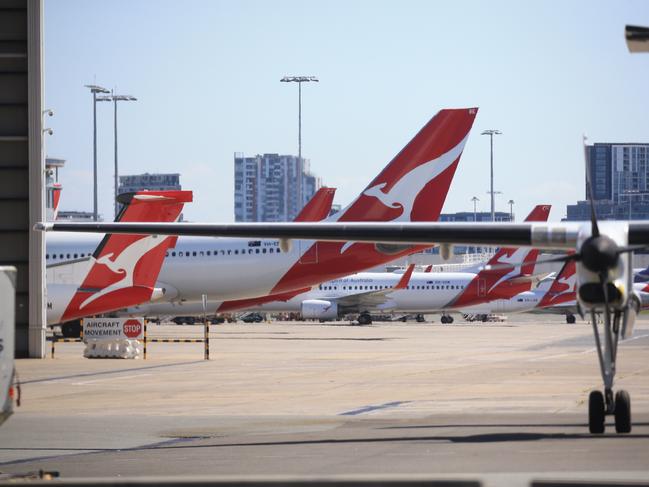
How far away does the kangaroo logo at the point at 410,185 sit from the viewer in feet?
121

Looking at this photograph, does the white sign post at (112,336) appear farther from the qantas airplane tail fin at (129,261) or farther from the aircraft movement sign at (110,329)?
the qantas airplane tail fin at (129,261)

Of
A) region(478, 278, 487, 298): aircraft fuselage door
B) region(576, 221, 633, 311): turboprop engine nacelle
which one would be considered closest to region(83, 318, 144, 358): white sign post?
region(576, 221, 633, 311): turboprop engine nacelle

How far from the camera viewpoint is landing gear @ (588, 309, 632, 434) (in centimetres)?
1458

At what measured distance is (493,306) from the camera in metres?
78.2

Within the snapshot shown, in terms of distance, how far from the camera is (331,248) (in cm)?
3959

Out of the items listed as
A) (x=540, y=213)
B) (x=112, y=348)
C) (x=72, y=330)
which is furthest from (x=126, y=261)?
(x=540, y=213)

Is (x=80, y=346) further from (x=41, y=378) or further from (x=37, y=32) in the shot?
(x=41, y=378)

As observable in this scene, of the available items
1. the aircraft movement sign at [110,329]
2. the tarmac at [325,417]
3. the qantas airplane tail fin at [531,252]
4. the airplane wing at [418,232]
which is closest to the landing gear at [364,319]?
the qantas airplane tail fin at [531,252]

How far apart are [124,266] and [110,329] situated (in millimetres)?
2521

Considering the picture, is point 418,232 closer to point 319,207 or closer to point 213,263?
point 319,207

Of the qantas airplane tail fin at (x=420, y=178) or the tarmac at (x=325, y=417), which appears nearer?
the tarmac at (x=325, y=417)

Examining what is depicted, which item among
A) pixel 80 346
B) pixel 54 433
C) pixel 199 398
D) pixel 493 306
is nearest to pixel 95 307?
pixel 80 346

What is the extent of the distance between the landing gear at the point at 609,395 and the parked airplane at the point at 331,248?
19.5 metres

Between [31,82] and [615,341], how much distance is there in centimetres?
2268
